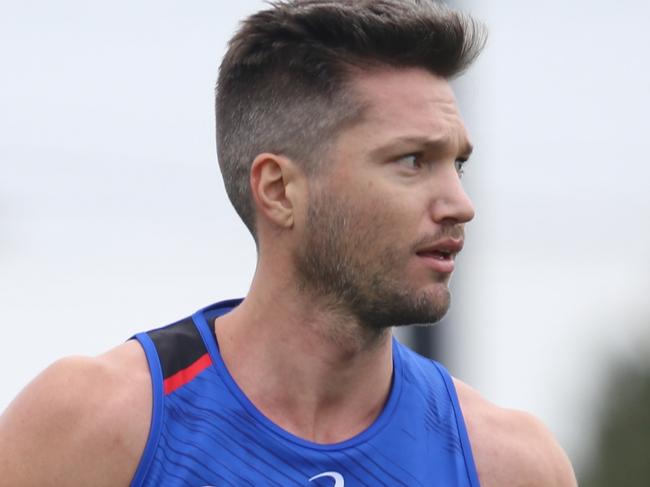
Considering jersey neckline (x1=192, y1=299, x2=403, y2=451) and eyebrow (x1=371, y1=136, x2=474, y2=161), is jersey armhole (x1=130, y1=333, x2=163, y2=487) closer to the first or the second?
jersey neckline (x1=192, y1=299, x2=403, y2=451)

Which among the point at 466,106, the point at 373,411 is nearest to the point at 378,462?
the point at 373,411

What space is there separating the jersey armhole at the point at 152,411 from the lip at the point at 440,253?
2.61 ft

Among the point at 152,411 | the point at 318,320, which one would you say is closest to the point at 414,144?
the point at 318,320

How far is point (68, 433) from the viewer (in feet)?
14.8

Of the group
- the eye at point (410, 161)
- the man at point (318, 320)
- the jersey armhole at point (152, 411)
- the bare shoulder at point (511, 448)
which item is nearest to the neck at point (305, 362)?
the man at point (318, 320)

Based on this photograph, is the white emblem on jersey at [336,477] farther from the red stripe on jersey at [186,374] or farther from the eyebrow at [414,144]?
the eyebrow at [414,144]

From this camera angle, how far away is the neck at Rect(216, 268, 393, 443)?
4.82 metres

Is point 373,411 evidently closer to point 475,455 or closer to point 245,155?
point 475,455

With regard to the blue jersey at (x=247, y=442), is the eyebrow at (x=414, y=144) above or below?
above

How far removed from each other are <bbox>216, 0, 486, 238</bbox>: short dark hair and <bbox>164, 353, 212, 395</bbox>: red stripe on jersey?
442 mm

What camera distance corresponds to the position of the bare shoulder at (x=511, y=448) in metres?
4.86

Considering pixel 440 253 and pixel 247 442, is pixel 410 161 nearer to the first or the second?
pixel 440 253

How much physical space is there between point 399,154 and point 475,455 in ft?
2.97

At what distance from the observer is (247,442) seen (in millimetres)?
4699
